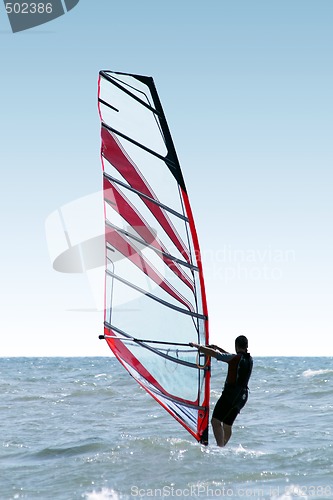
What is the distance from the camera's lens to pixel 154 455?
922 centimetres

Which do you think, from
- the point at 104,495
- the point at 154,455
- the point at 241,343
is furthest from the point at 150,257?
the point at 154,455

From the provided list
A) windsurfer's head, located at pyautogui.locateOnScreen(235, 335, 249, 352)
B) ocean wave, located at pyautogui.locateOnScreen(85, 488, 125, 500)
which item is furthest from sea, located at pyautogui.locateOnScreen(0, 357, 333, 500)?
windsurfer's head, located at pyautogui.locateOnScreen(235, 335, 249, 352)

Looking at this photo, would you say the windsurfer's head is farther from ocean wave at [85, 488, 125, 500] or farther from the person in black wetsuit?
ocean wave at [85, 488, 125, 500]

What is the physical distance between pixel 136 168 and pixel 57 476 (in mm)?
3675

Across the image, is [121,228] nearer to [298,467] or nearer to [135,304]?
[135,304]

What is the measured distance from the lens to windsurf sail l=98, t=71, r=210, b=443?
6398 millimetres

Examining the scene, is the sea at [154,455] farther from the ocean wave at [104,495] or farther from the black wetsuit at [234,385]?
the black wetsuit at [234,385]

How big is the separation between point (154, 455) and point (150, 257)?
11.8ft

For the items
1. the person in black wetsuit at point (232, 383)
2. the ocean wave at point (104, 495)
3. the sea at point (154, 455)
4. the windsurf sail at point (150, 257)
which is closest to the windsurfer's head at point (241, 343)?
the person in black wetsuit at point (232, 383)

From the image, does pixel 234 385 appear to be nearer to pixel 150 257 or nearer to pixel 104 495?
pixel 150 257

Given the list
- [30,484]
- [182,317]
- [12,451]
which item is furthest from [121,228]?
[12,451]

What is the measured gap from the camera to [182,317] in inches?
257

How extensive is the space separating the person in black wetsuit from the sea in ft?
4.49

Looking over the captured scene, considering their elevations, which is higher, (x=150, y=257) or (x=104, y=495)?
(x=150, y=257)
